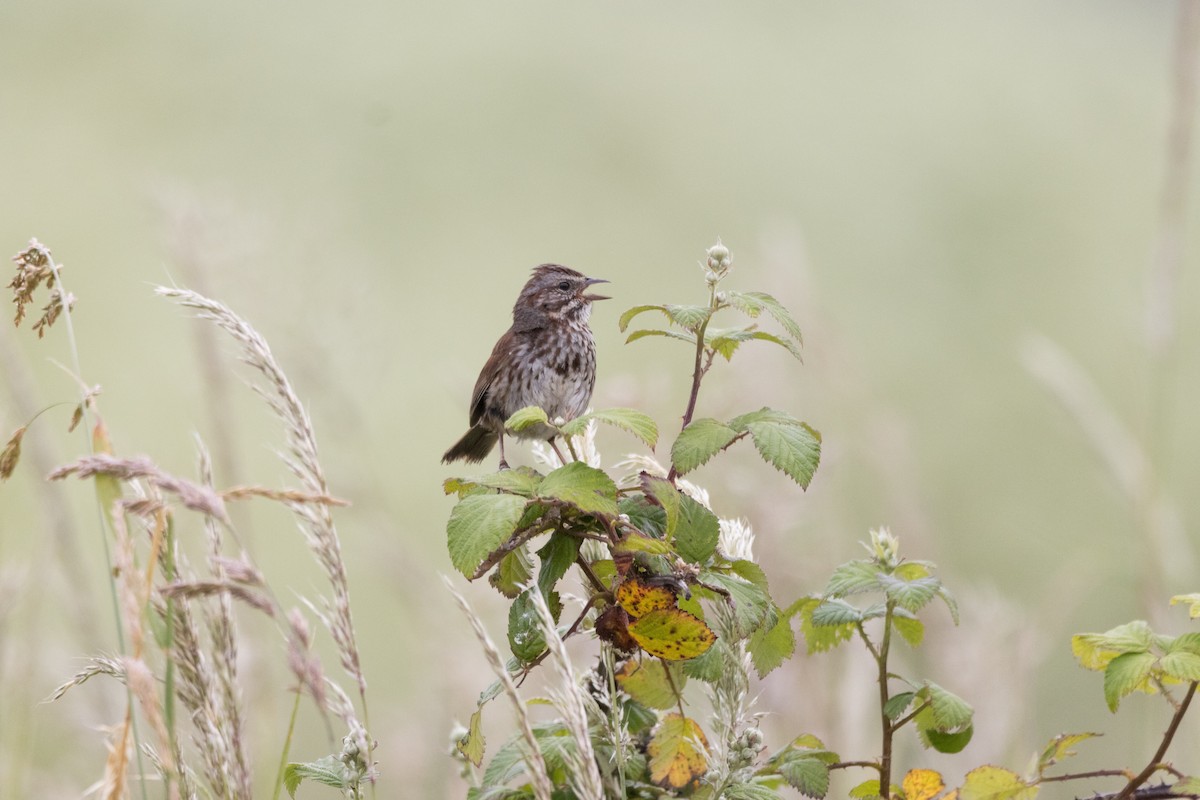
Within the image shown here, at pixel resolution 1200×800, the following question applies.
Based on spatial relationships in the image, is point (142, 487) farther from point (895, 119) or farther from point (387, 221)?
point (895, 119)

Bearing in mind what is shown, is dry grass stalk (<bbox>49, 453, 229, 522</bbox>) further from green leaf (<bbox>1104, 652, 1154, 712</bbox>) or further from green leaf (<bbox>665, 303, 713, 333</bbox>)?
green leaf (<bbox>1104, 652, 1154, 712</bbox>)

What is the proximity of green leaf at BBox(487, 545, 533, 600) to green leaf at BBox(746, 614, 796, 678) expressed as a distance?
0.29m

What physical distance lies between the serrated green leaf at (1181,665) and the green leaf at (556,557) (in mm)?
677

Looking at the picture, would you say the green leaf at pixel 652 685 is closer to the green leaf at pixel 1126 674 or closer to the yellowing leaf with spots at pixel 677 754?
the yellowing leaf with spots at pixel 677 754

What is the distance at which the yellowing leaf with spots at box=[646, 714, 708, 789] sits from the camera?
146cm

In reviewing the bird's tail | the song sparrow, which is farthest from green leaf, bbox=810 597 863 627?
the bird's tail

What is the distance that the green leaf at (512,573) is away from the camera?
1501 millimetres

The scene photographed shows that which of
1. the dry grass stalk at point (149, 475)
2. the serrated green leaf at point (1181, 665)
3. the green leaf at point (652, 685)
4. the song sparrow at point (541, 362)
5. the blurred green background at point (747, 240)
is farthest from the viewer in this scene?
the blurred green background at point (747, 240)

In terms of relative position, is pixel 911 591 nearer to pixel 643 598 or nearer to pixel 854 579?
pixel 854 579

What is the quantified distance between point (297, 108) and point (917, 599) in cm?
986

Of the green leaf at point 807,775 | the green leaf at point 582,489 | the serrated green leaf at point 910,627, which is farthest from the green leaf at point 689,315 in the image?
the green leaf at point 807,775

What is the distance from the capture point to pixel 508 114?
10.6m

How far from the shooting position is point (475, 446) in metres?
3.13

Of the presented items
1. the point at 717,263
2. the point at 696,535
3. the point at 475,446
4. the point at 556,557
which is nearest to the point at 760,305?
the point at 717,263
